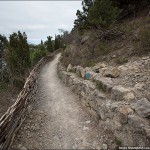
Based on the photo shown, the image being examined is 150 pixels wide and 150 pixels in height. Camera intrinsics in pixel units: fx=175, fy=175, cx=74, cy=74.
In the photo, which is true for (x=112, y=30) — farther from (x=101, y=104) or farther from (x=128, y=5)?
(x=101, y=104)

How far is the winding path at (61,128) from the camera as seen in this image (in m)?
4.69

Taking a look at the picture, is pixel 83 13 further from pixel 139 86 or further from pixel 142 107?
pixel 142 107

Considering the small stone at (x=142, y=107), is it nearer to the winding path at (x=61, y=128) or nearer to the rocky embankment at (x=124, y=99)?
the rocky embankment at (x=124, y=99)

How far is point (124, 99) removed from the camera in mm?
4887

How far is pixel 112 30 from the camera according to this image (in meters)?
11.3

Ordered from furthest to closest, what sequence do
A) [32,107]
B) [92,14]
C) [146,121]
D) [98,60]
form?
[92,14] → [98,60] → [32,107] → [146,121]

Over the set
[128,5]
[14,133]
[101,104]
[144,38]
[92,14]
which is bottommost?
[14,133]

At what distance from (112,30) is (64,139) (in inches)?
329

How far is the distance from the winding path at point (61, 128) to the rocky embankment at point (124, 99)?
37cm

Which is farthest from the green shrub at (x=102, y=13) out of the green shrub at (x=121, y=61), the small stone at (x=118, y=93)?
the small stone at (x=118, y=93)

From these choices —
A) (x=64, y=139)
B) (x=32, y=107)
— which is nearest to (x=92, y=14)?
(x=32, y=107)

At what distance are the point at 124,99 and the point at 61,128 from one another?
83.6 inches

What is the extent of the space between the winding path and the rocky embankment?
1.20 feet

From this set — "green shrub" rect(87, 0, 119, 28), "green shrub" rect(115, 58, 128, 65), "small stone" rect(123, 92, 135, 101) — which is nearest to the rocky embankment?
"small stone" rect(123, 92, 135, 101)
